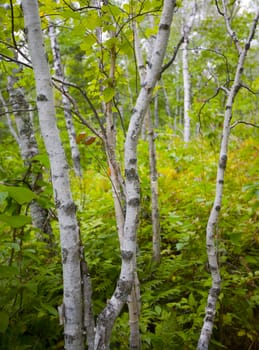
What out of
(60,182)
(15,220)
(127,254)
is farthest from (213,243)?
(15,220)

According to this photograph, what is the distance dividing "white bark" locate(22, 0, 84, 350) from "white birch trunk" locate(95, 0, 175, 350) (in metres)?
0.18

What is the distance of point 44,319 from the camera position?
2.00m

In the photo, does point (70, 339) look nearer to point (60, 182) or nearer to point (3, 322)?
point (3, 322)

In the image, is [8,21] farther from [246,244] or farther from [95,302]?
[246,244]

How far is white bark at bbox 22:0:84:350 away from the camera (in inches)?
45.0

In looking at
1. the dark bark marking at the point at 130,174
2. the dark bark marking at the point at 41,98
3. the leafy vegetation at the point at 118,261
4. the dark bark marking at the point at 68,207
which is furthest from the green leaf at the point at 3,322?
the dark bark marking at the point at 41,98

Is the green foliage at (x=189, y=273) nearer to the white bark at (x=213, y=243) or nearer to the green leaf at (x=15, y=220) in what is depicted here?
the white bark at (x=213, y=243)

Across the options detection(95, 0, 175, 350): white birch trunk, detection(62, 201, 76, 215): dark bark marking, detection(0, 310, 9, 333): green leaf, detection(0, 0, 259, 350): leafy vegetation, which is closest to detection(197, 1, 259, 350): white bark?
detection(0, 0, 259, 350): leafy vegetation

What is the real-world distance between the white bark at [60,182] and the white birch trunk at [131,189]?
0.58ft

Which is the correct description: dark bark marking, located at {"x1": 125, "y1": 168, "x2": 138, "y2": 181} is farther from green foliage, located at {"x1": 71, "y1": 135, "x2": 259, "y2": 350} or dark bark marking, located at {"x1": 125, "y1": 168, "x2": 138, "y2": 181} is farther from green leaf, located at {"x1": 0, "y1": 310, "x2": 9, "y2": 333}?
green leaf, located at {"x1": 0, "y1": 310, "x2": 9, "y2": 333}

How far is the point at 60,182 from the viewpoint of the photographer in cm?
122

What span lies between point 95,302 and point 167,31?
1768 mm

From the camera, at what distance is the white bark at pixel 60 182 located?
1143 millimetres

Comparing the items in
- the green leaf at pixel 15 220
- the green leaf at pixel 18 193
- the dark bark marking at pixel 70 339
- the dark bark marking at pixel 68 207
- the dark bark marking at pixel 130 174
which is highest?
the dark bark marking at pixel 130 174
